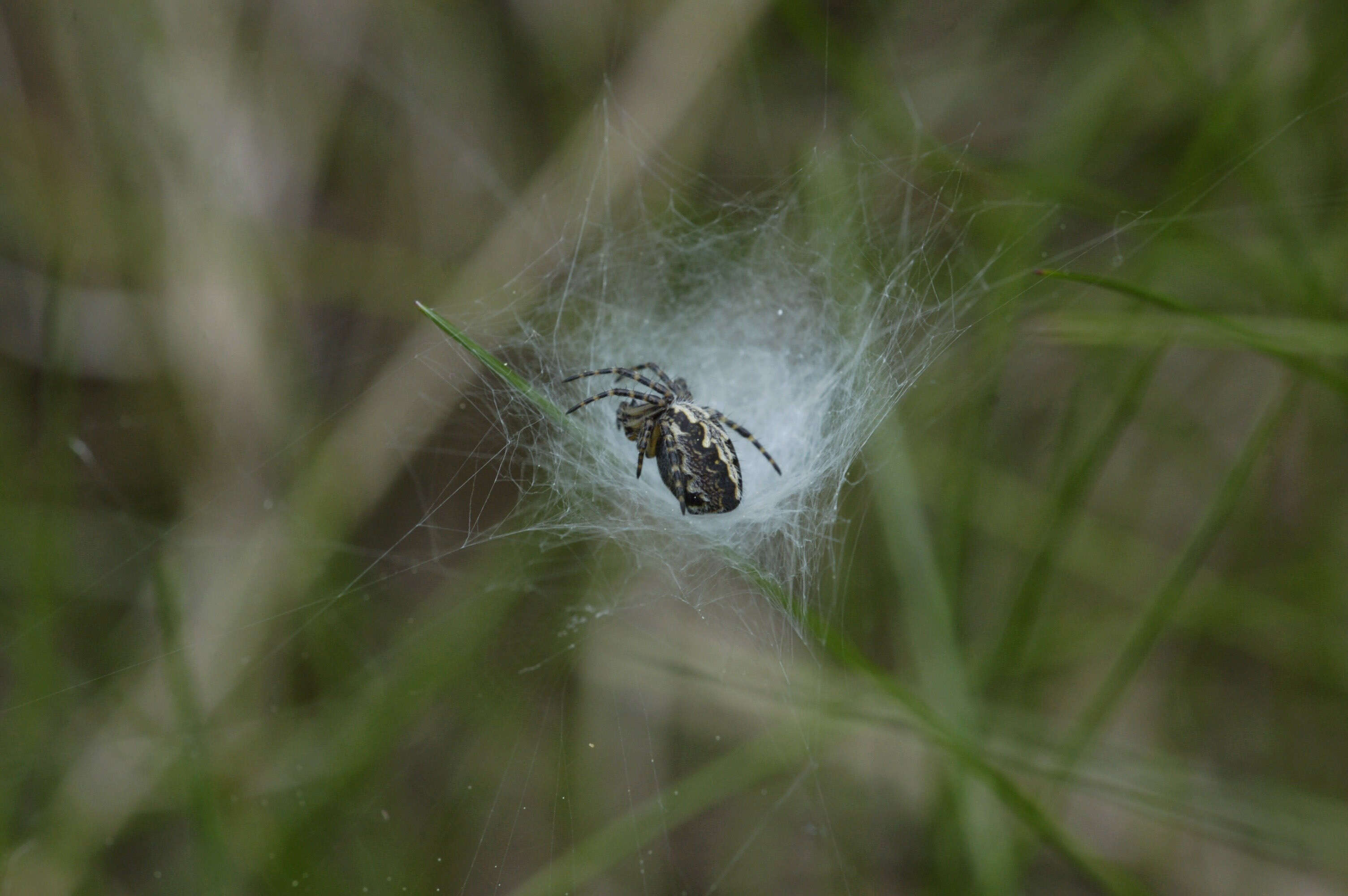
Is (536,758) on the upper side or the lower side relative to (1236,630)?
upper

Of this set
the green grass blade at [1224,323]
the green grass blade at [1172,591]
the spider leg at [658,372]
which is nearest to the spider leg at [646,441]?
the spider leg at [658,372]

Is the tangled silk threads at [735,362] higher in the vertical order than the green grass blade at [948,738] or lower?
higher

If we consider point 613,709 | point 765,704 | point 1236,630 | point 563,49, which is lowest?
point 1236,630

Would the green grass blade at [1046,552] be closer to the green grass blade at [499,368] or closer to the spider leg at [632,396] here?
the spider leg at [632,396]

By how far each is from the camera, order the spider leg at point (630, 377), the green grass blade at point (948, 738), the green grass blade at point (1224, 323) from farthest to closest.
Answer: the spider leg at point (630, 377)
the green grass blade at point (948, 738)
the green grass blade at point (1224, 323)

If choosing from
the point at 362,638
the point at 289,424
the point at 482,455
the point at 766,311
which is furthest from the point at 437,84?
the point at 362,638

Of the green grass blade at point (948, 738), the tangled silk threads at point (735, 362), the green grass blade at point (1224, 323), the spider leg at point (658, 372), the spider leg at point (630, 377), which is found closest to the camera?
the green grass blade at point (1224, 323)

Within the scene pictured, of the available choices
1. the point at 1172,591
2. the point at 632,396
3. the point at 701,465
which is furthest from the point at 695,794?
the point at 1172,591

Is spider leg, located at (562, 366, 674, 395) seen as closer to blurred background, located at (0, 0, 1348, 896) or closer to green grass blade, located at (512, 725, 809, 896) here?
blurred background, located at (0, 0, 1348, 896)

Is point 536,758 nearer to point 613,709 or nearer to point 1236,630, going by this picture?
point 613,709
